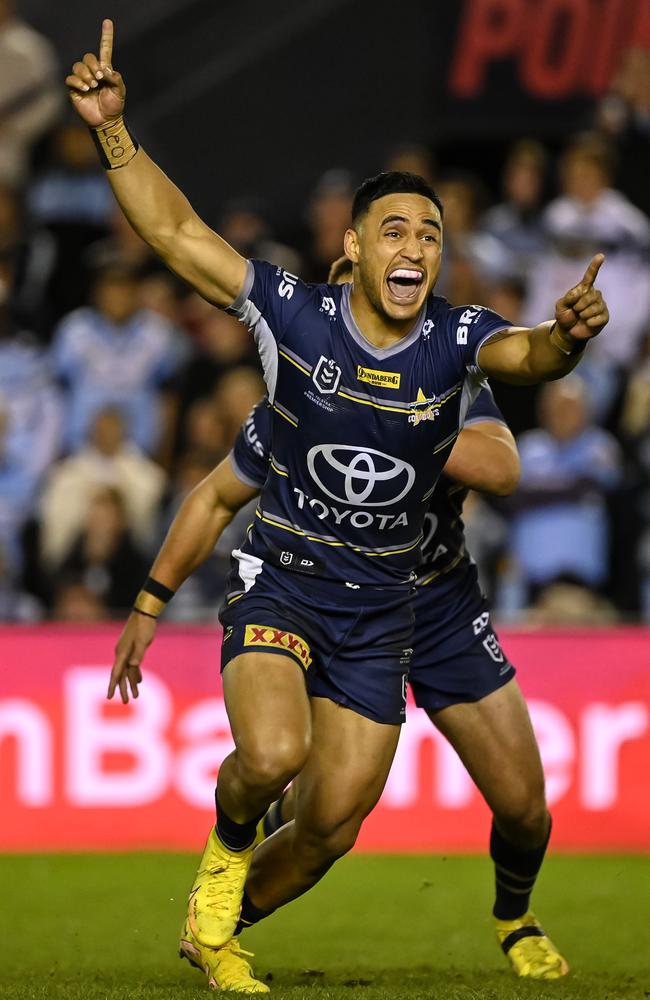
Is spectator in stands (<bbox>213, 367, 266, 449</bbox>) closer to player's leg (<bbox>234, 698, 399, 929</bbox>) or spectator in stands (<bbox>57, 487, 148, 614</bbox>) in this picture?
spectator in stands (<bbox>57, 487, 148, 614</bbox>)

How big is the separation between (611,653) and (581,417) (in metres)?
2.45

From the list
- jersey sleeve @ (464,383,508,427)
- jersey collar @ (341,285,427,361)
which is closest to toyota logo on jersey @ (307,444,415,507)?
jersey collar @ (341,285,427,361)

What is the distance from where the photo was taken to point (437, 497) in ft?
19.3

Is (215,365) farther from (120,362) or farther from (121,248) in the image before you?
(121,248)

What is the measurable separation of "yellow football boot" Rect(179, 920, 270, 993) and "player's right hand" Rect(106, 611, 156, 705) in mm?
957

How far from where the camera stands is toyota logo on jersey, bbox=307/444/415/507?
5.15 meters

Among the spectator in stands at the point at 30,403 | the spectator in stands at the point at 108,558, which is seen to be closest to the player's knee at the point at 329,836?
the spectator in stands at the point at 108,558

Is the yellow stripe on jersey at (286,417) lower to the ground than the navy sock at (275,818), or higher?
higher

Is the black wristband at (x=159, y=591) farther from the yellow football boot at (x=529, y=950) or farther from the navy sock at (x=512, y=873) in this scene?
the yellow football boot at (x=529, y=950)

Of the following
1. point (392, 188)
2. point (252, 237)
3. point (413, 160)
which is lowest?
point (392, 188)

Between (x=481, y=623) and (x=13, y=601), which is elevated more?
(x=13, y=601)

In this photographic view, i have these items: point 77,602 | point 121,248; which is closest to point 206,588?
point 77,602

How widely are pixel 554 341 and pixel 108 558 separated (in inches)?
237

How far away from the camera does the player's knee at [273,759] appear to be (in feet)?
16.3
